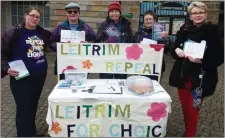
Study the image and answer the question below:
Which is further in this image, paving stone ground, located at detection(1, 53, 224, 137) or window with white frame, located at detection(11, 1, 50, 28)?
window with white frame, located at detection(11, 1, 50, 28)

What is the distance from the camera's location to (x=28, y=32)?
3.83 m

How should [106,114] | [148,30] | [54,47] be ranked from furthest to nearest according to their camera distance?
[148,30]
[54,47]
[106,114]

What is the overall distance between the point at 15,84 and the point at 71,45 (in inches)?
32.7

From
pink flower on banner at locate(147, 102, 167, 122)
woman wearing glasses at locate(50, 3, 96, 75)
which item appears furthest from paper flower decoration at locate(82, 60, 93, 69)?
pink flower on banner at locate(147, 102, 167, 122)

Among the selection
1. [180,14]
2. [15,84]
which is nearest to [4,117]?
[15,84]

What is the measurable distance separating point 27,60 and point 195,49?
200 centimetres

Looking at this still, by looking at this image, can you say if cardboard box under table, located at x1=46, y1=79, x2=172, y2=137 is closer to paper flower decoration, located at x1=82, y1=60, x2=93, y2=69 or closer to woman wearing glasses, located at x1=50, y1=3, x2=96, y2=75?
paper flower decoration, located at x1=82, y1=60, x2=93, y2=69

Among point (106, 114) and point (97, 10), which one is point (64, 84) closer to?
point (106, 114)

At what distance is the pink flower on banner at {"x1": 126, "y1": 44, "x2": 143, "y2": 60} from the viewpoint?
13.3ft

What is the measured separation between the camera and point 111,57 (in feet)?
13.4

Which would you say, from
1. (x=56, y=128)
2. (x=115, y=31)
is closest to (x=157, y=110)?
(x=56, y=128)

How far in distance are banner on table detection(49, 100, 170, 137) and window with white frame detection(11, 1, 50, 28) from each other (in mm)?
8937

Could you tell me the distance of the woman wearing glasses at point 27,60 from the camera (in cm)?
374

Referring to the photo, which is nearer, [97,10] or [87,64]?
[87,64]
